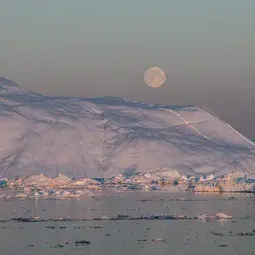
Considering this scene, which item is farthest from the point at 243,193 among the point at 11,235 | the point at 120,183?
the point at 11,235

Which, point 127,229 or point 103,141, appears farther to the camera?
point 103,141

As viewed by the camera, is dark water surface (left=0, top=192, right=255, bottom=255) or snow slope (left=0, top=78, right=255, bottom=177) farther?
snow slope (left=0, top=78, right=255, bottom=177)

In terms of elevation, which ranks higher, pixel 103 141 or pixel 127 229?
pixel 103 141

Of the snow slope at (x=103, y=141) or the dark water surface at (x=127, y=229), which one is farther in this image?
the snow slope at (x=103, y=141)

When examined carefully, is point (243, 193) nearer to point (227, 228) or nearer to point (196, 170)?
point (196, 170)
